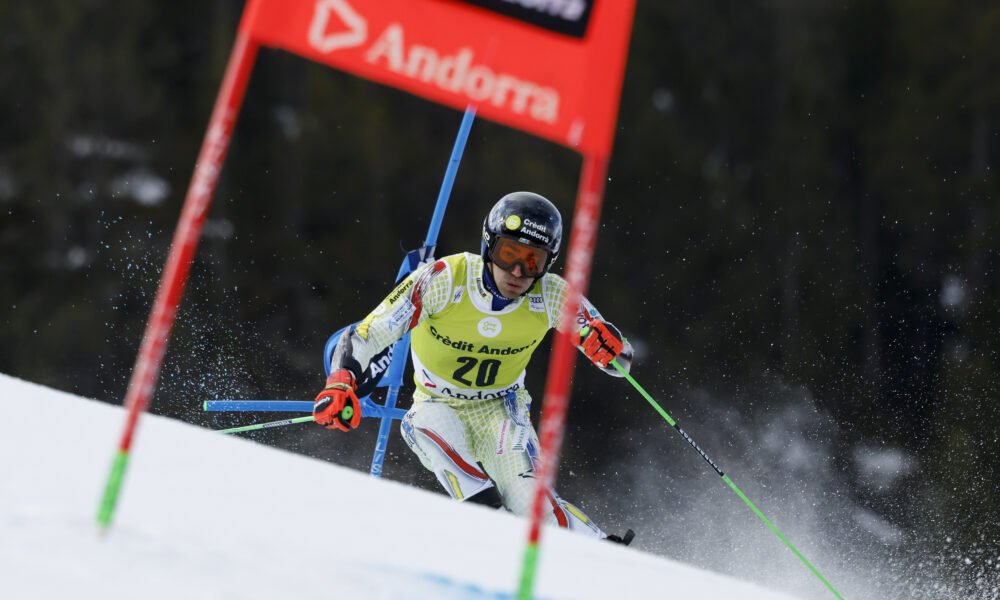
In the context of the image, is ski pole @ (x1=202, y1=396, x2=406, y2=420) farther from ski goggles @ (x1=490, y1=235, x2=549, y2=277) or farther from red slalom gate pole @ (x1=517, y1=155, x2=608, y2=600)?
red slalom gate pole @ (x1=517, y1=155, x2=608, y2=600)

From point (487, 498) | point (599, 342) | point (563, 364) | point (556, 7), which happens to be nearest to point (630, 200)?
point (599, 342)

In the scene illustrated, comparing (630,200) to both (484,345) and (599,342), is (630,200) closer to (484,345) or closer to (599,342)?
(599,342)

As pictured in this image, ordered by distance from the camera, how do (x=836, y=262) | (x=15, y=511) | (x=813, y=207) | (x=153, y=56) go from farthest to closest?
(x=153, y=56) → (x=813, y=207) → (x=836, y=262) → (x=15, y=511)

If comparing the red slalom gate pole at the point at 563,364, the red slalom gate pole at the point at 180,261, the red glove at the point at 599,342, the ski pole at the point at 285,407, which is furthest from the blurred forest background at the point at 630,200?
the red slalom gate pole at the point at 563,364

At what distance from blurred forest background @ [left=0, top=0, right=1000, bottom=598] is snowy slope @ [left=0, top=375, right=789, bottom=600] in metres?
8.77

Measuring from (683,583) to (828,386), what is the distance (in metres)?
11.1

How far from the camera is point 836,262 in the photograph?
17.2 meters

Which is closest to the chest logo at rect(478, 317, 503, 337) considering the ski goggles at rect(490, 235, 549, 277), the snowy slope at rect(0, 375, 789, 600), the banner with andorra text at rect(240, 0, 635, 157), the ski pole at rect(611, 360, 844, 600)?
the ski goggles at rect(490, 235, 549, 277)

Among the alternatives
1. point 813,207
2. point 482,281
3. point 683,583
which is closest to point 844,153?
point 813,207

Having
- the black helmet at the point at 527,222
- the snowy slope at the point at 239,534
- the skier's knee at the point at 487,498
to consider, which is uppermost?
the black helmet at the point at 527,222

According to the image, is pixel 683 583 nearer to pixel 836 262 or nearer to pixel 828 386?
pixel 828 386

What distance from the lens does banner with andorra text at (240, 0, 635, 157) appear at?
2.06 meters

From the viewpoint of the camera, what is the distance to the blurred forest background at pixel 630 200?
15.1 metres

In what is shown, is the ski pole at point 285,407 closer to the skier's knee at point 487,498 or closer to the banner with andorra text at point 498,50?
the skier's knee at point 487,498
